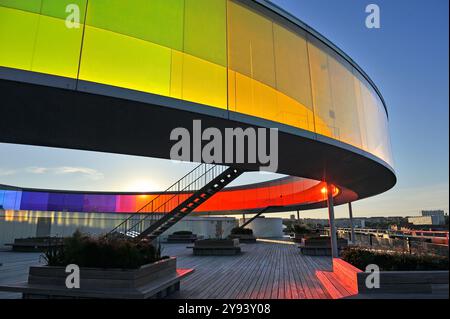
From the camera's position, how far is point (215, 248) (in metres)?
18.9

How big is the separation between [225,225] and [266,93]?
32.1 metres

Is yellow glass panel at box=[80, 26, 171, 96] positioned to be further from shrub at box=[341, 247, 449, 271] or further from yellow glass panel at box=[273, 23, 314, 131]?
shrub at box=[341, 247, 449, 271]

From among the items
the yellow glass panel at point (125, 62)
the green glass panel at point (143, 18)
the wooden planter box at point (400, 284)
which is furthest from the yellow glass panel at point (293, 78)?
the wooden planter box at point (400, 284)

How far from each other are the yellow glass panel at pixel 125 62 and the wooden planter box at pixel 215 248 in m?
13.9

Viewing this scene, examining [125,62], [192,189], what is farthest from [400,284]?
[192,189]

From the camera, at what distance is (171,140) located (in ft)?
28.0

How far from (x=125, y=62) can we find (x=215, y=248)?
47.5 feet

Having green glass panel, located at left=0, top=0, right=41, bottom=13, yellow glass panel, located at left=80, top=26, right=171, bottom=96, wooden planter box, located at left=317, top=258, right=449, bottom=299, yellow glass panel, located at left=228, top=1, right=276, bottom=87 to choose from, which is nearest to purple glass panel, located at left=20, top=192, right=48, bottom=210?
green glass panel, located at left=0, top=0, right=41, bottom=13

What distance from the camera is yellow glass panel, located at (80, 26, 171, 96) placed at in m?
6.12

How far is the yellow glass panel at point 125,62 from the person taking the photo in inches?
241

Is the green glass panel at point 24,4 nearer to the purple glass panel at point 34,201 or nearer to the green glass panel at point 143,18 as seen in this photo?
the green glass panel at point 143,18

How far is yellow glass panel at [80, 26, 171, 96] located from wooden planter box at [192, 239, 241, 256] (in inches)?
547
